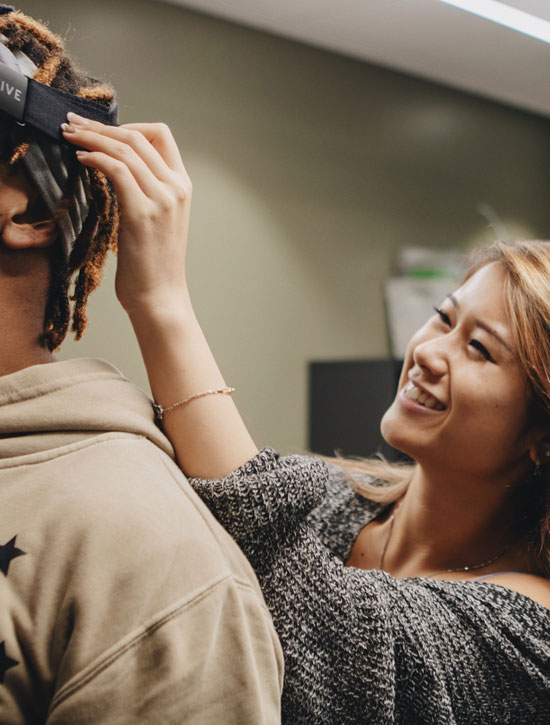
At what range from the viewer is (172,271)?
0.84 m

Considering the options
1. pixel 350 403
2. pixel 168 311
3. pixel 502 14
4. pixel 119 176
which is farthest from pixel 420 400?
pixel 350 403

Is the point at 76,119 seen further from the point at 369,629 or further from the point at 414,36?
the point at 414,36

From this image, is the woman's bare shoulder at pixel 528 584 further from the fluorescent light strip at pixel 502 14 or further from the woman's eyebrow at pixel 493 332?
the fluorescent light strip at pixel 502 14

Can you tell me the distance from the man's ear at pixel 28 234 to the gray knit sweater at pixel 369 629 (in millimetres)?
315

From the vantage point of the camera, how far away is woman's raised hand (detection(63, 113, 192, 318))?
2.56 ft

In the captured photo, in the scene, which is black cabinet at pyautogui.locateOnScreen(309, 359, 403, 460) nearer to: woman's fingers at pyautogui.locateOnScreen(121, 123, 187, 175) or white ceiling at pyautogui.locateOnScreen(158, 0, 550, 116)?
white ceiling at pyautogui.locateOnScreen(158, 0, 550, 116)

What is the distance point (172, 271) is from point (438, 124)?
3506 mm

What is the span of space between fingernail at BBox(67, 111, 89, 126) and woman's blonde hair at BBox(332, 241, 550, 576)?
808mm

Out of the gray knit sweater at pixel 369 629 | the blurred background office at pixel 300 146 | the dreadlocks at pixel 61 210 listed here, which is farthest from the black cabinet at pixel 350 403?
the dreadlocks at pixel 61 210

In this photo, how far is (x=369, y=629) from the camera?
0.91m

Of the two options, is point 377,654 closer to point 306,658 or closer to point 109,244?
point 306,658

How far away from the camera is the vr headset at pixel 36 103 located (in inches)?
28.6

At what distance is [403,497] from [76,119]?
1024mm

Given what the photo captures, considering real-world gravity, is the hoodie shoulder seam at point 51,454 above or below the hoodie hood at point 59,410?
below
